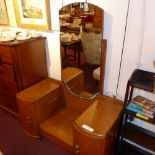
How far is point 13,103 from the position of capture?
2084 mm

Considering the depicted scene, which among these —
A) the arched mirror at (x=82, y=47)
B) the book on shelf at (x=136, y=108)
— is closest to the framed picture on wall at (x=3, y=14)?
the arched mirror at (x=82, y=47)

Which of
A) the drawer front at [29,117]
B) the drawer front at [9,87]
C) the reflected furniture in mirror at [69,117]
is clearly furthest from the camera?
the drawer front at [9,87]

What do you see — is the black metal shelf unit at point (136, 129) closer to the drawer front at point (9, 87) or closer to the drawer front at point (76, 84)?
the drawer front at point (76, 84)

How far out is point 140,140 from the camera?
1.45 meters

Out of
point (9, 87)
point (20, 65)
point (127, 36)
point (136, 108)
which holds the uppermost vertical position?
point (127, 36)

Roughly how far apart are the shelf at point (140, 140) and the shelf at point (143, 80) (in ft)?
1.80

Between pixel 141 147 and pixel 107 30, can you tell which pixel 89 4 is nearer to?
pixel 107 30

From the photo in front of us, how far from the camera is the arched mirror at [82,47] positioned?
4.80ft

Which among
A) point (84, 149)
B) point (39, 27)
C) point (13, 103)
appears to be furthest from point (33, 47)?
point (84, 149)

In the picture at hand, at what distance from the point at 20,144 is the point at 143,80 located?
59.5 inches

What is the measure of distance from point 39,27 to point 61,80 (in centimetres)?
66

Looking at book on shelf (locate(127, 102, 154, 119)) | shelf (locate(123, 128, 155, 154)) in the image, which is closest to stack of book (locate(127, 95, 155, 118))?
book on shelf (locate(127, 102, 154, 119))

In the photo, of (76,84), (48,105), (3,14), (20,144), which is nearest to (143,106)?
(76,84)

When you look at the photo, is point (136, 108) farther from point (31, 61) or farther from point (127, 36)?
point (31, 61)
